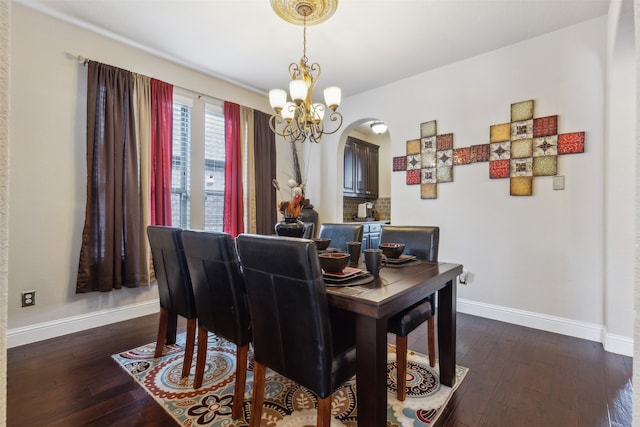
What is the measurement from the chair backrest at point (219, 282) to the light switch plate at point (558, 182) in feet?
9.47

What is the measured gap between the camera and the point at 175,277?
1.92 metres

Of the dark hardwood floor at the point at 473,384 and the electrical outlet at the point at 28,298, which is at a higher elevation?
the electrical outlet at the point at 28,298

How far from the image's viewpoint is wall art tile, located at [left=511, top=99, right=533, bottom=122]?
280 cm

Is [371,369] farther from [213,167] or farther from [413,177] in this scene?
[213,167]

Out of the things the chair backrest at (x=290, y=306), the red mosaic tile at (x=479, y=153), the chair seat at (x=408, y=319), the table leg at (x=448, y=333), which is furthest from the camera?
the red mosaic tile at (x=479, y=153)

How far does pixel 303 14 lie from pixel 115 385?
2929 millimetres

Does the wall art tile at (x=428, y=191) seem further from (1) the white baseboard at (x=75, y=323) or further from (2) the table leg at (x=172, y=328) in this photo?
(1) the white baseboard at (x=75, y=323)

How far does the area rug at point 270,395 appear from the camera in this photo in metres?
1.51

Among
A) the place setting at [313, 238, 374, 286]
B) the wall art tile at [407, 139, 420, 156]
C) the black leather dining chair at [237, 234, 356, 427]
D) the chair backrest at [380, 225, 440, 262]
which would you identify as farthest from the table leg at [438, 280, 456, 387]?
the wall art tile at [407, 139, 420, 156]

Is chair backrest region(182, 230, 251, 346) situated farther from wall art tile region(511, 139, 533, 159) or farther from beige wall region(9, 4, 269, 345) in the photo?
wall art tile region(511, 139, 533, 159)

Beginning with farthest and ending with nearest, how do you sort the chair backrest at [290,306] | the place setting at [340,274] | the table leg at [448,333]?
the table leg at [448,333]
the place setting at [340,274]
the chair backrest at [290,306]

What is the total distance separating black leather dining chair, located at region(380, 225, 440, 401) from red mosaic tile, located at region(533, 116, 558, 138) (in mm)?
1581

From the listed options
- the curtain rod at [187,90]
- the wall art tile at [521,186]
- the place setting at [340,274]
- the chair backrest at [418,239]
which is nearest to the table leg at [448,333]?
the chair backrest at [418,239]

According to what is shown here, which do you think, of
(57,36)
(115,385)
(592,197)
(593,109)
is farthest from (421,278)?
(57,36)
